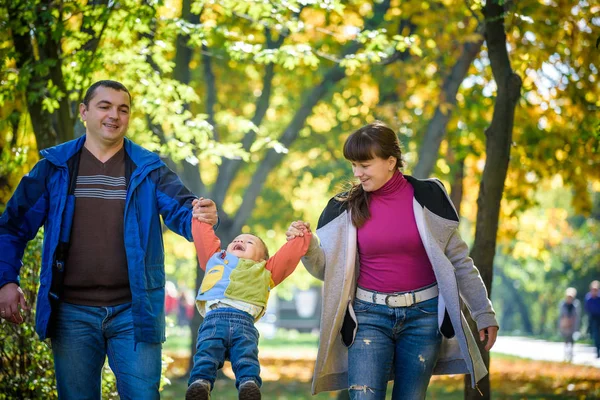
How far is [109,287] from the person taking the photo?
495 centimetres

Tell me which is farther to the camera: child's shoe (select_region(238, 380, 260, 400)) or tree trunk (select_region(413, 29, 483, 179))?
tree trunk (select_region(413, 29, 483, 179))

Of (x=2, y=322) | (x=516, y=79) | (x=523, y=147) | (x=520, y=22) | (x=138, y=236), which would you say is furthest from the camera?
(x=523, y=147)

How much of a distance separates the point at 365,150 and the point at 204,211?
991 millimetres

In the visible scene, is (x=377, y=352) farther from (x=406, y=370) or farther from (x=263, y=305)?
(x=263, y=305)

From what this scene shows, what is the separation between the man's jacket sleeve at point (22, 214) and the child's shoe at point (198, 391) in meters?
1.18

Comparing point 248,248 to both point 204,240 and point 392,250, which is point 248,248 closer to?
point 204,240

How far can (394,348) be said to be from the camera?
5297 millimetres

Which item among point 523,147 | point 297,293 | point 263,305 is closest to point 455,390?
point 523,147

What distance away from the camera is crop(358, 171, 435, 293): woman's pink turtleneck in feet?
17.1

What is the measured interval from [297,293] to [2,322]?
6204 cm

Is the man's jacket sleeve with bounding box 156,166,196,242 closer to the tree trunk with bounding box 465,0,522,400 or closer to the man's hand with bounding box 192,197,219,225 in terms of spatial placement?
the man's hand with bounding box 192,197,219,225

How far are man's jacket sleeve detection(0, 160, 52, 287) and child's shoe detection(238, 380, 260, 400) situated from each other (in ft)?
4.58

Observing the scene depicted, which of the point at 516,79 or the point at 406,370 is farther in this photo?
the point at 516,79

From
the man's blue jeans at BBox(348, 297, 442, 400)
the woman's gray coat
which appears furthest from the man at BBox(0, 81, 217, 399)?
the man's blue jeans at BBox(348, 297, 442, 400)
